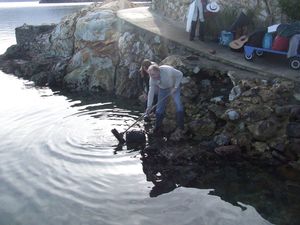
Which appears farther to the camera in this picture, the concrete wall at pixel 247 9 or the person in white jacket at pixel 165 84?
the concrete wall at pixel 247 9

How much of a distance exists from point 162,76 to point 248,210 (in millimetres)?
5036

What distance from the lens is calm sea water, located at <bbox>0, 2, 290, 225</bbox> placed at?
30.1 ft

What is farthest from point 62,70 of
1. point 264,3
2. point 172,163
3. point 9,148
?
point 172,163

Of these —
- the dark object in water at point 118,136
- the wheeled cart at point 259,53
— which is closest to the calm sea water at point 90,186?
the dark object in water at point 118,136

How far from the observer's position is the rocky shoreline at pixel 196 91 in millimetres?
11695

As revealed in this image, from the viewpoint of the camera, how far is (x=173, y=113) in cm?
1431

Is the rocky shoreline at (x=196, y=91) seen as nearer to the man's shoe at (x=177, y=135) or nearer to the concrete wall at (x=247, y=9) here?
the man's shoe at (x=177, y=135)

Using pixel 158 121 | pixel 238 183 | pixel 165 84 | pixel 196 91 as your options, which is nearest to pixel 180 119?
pixel 158 121

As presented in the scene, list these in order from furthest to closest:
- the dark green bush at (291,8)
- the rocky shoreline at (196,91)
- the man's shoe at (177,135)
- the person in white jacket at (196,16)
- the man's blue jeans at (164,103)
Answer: the person in white jacket at (196,16), the dark green bush at (291,8), the man's shoe at (177,135), the man's blue jeans at (164,103), the rocky shoreline at (196,91)

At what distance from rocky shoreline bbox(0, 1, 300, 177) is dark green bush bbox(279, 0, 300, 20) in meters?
3.55

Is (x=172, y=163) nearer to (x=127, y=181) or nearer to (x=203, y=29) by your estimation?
(x=127, y=181)

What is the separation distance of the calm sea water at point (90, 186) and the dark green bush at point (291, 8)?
710cm

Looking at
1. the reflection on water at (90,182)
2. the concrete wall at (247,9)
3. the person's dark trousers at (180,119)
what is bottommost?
the reflection on water at (90,182)

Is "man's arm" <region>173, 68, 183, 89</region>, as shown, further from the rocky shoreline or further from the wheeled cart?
the wheeled cart
